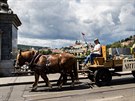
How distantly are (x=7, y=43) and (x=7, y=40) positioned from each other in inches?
8.0

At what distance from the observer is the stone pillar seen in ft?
66.8

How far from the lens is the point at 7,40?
20859mm

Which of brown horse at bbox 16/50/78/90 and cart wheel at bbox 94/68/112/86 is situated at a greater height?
brown horse at bbox 16/50/78/90

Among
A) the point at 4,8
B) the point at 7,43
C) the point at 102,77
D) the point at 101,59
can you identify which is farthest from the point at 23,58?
the point at 4,8

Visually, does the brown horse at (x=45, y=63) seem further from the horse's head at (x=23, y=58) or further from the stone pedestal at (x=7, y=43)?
the stone pedestal at (x=7, y=43)

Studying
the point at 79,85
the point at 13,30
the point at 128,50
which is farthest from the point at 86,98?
the point at 13,30

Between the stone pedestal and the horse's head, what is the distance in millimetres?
6619

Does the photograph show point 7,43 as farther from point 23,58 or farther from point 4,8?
point 23,58

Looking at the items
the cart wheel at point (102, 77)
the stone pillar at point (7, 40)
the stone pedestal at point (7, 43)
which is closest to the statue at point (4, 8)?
the stone pillar at point (7, 40)

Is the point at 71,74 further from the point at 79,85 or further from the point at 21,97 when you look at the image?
the point at 21,97

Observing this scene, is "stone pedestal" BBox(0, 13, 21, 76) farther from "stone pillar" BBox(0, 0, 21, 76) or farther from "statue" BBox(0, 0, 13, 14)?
"statue" BBox(0, 0, 13, 14)

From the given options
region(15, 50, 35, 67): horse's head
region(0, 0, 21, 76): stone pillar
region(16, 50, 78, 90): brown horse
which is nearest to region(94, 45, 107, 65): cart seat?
region(16, 50, 78, 90): brown horse

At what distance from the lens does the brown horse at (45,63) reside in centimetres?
1384

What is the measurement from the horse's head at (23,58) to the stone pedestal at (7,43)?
21.7 ft
